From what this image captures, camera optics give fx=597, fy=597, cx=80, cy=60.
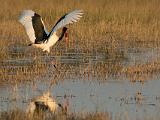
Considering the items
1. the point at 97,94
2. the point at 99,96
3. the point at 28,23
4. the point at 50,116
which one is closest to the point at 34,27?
the point at 28,23

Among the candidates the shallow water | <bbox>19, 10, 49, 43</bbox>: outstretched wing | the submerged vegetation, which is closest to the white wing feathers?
<bbox>19, 10, 49, 43</bbox>: outstretched wing

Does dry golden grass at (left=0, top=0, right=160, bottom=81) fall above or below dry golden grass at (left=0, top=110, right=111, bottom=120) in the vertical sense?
above

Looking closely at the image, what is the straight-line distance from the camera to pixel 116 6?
20.3m

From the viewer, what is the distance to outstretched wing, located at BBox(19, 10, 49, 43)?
1153cm

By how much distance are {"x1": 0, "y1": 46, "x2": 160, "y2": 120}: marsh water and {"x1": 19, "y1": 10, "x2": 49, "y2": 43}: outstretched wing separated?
0.70 metres

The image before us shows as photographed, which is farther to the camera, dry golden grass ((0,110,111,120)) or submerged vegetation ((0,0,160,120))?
submerged vegetation ((0,0,160,120))

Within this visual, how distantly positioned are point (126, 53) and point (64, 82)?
11.5 ft

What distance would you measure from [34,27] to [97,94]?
8.40 ft

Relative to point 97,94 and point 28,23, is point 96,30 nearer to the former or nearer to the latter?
point 28,23

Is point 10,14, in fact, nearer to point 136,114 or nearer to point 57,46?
point 57,46

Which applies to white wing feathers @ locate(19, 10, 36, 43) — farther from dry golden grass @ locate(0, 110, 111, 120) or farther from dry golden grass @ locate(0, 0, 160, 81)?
dry golden grass @ locate(0, 110, 111, 120)

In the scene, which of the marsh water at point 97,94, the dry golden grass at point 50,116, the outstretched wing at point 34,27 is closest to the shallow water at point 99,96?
the marsh water at point 97,94

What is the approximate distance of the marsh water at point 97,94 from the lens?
8477 mm

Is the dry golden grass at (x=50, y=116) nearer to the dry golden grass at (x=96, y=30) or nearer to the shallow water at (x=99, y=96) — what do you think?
the shallow water at (x=99, y=96)
